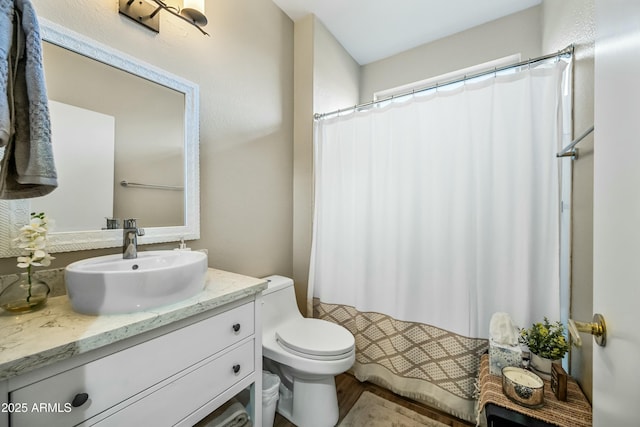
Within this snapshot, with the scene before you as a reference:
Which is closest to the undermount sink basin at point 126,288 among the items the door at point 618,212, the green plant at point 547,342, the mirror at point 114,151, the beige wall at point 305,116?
the mirror at point 114,151

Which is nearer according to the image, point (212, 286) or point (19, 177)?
point (19, 177)

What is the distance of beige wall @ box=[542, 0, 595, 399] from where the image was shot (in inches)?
38.9

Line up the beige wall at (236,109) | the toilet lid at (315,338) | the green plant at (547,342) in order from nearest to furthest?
the green plant at (547,342) → the beige wall at (236,109) → the toilet lid at (315,338)

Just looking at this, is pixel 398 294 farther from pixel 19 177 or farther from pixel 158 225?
pixel 19 177

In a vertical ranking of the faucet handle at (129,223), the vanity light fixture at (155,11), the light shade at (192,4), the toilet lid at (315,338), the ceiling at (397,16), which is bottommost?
the toilet lid at (315,338)

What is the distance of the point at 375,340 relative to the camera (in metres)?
1.72

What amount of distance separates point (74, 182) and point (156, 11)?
84 cm

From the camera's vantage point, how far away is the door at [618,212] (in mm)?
419

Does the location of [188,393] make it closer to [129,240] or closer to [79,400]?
[79,400]

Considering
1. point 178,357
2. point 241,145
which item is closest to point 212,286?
point 178,357

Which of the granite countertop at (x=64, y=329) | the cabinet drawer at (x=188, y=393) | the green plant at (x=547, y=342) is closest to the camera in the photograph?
the granite countertop at (x=64, y=329)

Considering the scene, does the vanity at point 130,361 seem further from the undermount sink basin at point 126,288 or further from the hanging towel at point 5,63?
the hanging towel at point 5,63

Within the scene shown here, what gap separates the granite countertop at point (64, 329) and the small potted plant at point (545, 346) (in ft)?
4.34

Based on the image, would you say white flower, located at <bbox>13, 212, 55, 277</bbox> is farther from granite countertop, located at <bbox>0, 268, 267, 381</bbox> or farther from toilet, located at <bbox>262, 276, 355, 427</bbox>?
toilet, located at <bbox>262, 276, 355, 427</bbox>
